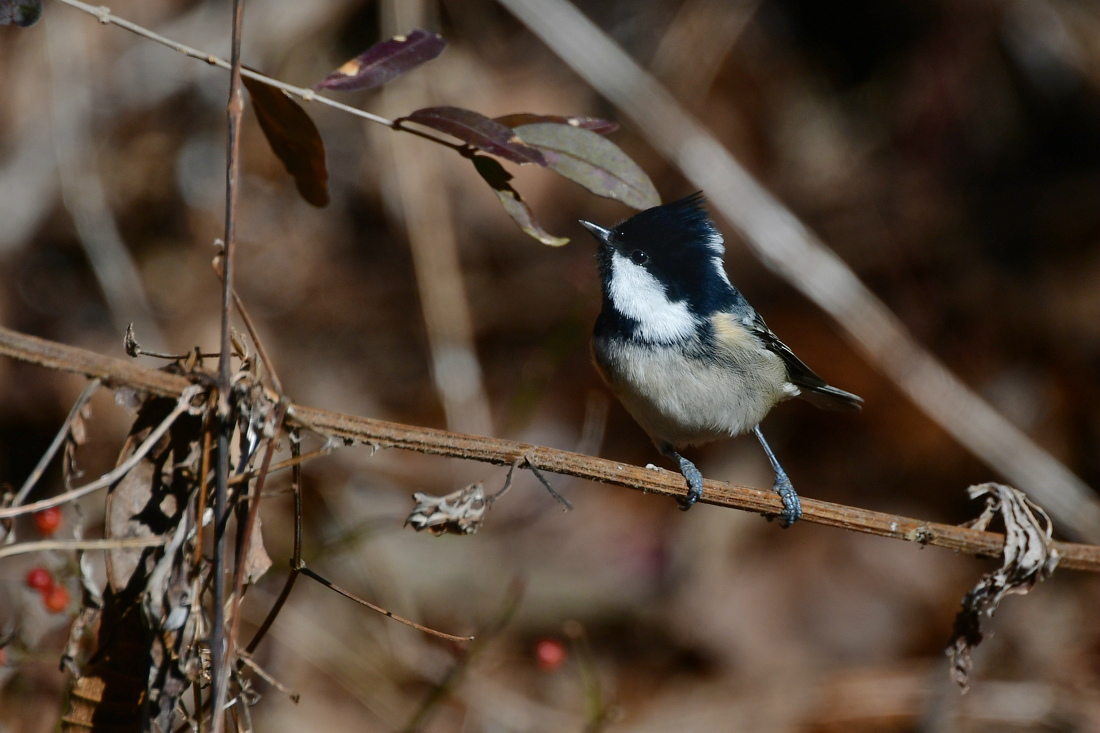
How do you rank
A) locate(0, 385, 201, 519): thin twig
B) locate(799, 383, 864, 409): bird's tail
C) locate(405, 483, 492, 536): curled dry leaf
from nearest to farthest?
locate(0, 385, 201, 519): thin twig
locate(405, 483, 492, 536): curled dry leaf
locate(799, 383, 864, 409): bird's tail

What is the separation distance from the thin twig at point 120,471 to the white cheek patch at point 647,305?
1.72 meters

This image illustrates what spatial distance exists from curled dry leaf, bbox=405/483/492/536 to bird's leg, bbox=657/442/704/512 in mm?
694

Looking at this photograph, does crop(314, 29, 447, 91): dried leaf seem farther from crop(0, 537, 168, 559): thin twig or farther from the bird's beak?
the bird's beak

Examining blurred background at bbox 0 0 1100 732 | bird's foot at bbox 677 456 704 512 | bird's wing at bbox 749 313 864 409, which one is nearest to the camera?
bird's foot at bbox 677 456 704 512

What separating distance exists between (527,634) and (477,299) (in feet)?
7.63

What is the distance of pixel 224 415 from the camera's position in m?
1.73

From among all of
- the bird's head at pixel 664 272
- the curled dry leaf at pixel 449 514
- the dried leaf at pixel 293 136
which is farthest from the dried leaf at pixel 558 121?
the bird's head at pixel 664 272

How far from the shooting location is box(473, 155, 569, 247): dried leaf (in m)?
1.93

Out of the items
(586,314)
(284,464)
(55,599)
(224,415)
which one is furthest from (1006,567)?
(586,314)

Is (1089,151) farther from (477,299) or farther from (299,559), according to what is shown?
(299,559)

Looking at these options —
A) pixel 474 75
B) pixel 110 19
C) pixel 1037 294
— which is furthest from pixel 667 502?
pixel 110 19

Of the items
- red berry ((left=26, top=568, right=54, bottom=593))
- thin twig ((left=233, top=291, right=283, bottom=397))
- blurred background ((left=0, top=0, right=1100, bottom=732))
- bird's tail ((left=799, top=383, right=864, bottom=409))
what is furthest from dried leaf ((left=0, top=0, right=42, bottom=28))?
bird's tail ((left=799, top=383, right=864, bottom=409))

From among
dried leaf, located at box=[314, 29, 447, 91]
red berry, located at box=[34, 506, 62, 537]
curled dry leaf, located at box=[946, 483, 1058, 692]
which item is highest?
dried leaf, located at box=[314, 29, 447, 91]

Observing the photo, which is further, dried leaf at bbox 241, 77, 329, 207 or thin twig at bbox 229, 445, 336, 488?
dried leaf at bbox 241, 77, 329, 207
